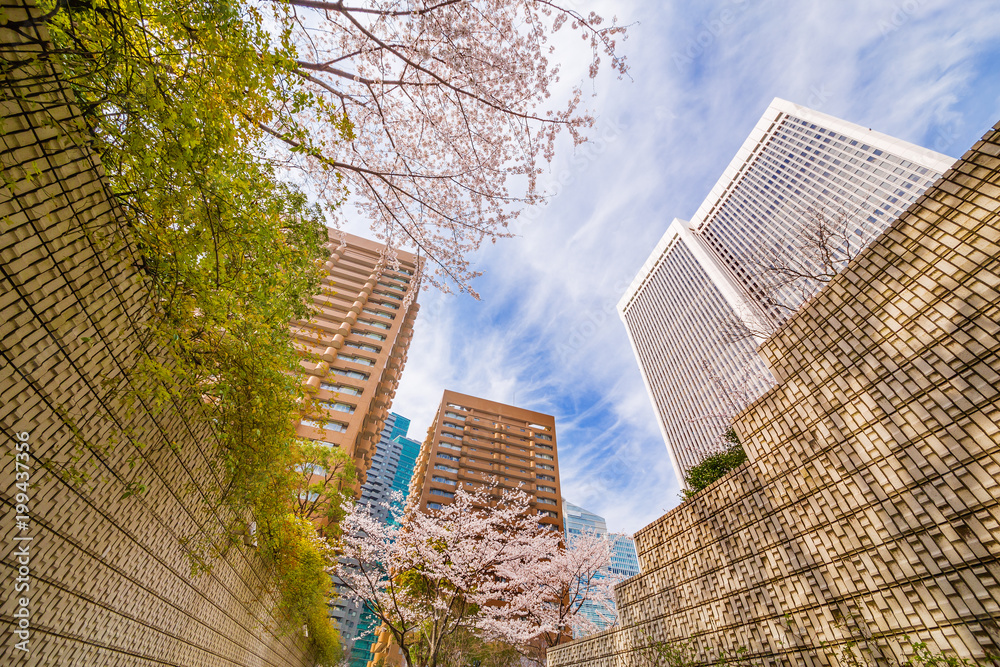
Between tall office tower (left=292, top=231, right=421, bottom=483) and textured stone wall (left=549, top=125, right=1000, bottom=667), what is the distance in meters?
21.3

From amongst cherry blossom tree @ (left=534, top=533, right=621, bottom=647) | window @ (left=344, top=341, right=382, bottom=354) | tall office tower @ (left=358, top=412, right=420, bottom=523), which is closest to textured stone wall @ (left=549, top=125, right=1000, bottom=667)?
cherry blossom tree @ (left=534, top=533, right=621, bottom=647)

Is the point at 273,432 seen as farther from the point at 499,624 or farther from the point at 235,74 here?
the point at 499,624

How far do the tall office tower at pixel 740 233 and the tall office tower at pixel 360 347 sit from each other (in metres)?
37.3

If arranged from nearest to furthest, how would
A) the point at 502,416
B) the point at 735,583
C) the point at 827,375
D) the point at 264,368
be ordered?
the point at 264,368
the point at 827,375
the point at 735,583
the point at 502,416

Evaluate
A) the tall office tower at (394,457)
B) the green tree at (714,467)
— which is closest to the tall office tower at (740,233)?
the green tree at (714,467)

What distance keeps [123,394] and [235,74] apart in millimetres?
2490

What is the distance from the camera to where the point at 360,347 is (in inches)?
1177

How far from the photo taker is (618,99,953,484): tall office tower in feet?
145

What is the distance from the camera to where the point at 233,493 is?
14.2ft

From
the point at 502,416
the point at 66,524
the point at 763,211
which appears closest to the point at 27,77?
the point at 66,524

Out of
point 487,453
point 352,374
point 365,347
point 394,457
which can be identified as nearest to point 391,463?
point 394,457

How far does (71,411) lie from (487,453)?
159 ft

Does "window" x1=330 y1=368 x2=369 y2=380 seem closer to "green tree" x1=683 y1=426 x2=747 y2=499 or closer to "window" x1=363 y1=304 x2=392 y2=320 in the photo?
"window" x1=363 y1=304 x2=392 y2=320

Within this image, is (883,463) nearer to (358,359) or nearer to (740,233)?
(358,359)
